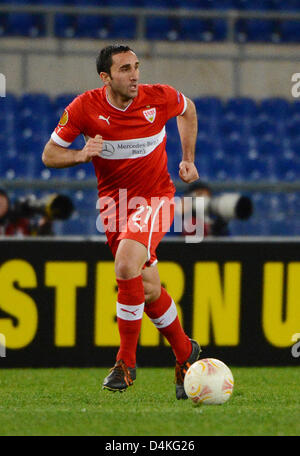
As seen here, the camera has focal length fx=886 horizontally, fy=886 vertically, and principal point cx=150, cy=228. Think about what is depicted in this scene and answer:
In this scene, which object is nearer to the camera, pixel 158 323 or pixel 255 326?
pixel 158 323

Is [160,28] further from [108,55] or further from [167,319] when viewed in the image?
[167,319]

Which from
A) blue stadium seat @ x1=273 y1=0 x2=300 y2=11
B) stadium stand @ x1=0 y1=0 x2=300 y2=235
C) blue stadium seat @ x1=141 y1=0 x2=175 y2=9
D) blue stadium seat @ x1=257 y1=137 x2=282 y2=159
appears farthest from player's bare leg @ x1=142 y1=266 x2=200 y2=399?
blue stadium seat @ x1=273 y1=0 x2=300 y2=11

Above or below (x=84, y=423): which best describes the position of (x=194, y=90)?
above

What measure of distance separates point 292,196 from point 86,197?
6.26 ft

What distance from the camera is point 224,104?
551 inches

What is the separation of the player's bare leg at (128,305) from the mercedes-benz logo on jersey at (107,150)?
0.60 meters

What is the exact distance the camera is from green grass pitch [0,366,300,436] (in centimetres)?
423

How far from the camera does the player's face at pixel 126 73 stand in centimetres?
555

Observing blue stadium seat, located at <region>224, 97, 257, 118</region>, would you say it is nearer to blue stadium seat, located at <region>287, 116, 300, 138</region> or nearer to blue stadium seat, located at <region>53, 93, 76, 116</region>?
blue stadium seat, located at <region>287, 116, 300, 138</region>

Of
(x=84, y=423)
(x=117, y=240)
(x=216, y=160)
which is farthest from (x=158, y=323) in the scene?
(x=216, y=160)

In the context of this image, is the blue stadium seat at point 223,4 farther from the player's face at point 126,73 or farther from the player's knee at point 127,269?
the player's knee at point 127,269

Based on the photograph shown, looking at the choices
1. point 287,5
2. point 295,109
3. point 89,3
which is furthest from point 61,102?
point 287,5
